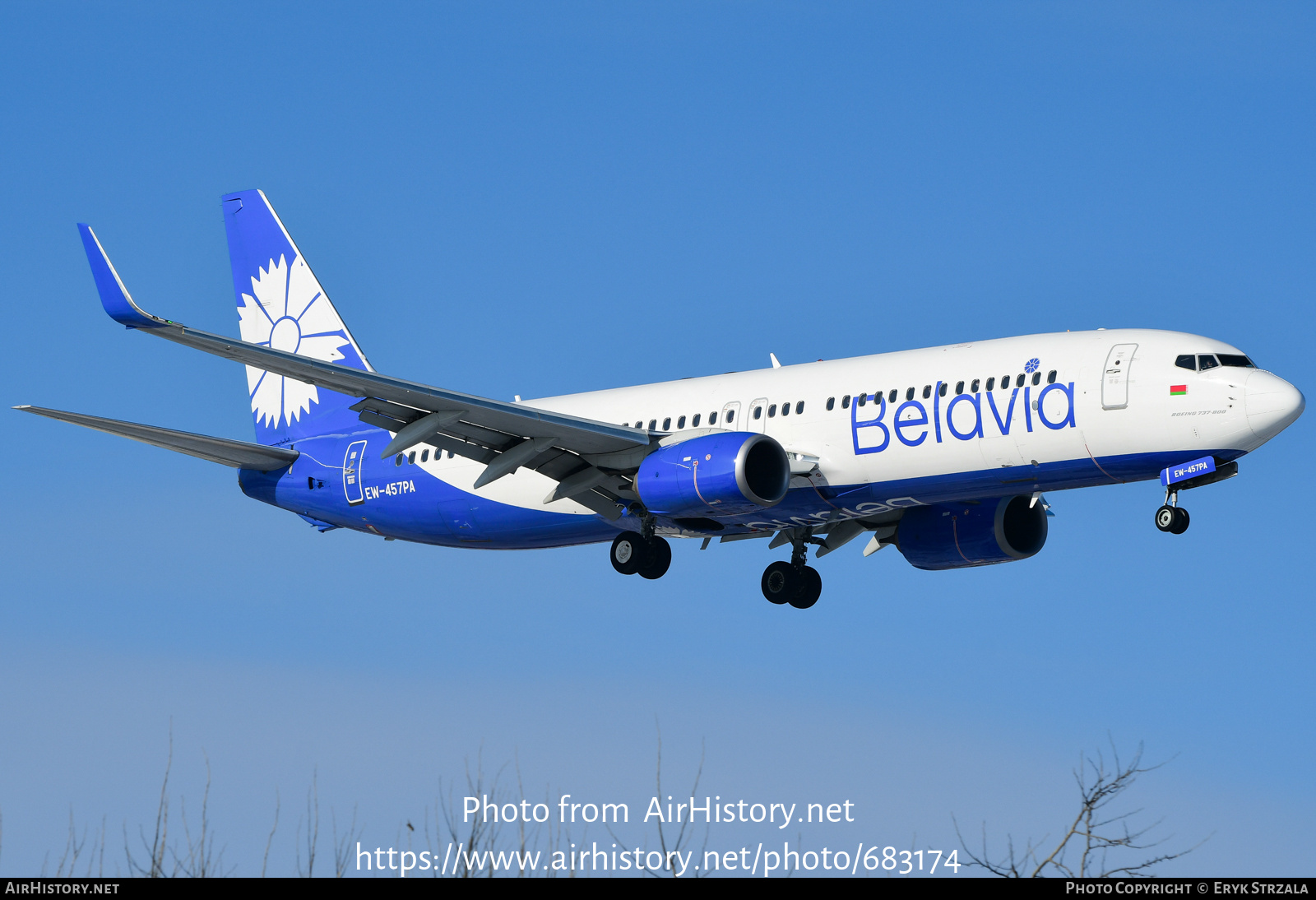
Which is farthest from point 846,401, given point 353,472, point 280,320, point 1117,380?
point 280,320

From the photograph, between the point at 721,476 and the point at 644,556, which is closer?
the point at 721,476

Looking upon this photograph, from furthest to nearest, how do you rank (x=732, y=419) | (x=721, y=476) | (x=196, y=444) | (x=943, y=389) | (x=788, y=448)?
(x=196, y=444)
(x=732, y=419)
(x=788, y=448)
(x=721, y=476)
(x=943, y=389)

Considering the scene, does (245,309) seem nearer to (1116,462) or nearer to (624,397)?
(624,397)

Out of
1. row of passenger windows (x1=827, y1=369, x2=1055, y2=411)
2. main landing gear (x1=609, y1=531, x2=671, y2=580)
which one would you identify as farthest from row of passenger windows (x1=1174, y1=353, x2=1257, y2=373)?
main landing gear (x1=609, y1=531, x2=671, y2=580)

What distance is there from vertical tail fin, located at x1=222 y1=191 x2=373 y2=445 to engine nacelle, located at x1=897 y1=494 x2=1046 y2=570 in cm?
1666

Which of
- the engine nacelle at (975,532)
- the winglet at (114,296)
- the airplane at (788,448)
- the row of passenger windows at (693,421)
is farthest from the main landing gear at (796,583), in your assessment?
the winglet at (114,296)

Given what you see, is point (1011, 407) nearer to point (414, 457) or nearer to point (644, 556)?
point (644, 556)

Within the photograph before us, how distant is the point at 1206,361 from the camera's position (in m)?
32.2

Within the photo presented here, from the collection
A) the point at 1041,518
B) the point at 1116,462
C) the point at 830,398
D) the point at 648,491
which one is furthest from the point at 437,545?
the point at 1116,462

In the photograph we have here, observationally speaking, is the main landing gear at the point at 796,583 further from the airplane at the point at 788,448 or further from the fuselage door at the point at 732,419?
the fuselage door at the point at 732,419

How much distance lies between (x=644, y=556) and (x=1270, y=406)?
48.7ft

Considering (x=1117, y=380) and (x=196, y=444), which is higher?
(x=196, y=444)

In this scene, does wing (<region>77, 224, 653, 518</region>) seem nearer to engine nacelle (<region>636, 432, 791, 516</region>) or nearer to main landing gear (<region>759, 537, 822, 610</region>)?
engine nacelle (<region>636, 432, 791, 516</region>)

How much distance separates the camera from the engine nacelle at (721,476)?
112 ft
